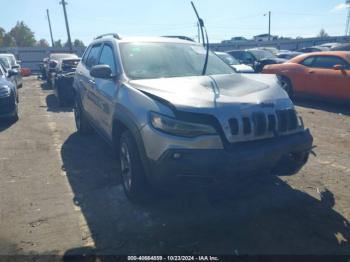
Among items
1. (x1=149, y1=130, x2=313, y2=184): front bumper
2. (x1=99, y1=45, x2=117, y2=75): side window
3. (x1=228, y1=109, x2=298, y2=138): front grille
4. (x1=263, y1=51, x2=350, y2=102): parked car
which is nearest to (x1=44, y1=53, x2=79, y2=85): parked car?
(x1=263, y1=51, x2=350, y2=102): parked car

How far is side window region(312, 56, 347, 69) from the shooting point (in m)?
8.60

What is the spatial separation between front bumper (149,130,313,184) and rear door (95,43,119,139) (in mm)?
1264

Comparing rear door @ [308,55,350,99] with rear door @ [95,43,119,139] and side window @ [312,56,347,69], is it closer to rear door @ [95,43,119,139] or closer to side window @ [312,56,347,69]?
side window @ [312,56,347,69]

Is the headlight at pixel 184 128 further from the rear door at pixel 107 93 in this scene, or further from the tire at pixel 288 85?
the tire at pixel 288 85

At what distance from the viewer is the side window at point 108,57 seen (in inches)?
166

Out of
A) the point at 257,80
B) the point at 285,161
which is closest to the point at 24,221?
the point at 285,161

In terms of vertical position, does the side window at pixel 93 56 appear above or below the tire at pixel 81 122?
above

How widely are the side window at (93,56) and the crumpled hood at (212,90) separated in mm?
1892

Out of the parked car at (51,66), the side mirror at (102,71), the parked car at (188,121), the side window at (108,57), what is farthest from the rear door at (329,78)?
the parked car at (51,66)

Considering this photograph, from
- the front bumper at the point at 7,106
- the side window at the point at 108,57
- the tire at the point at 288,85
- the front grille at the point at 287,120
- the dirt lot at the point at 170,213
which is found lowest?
the dirt lot at the point at 170,213

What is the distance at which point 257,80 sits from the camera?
152 inches

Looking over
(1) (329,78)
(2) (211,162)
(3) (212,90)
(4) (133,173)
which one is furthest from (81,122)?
(1) (329,78)

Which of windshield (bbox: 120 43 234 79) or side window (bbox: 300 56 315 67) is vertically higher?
windshield (bbox: 120 43 234 79)

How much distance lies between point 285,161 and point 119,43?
102 inches
